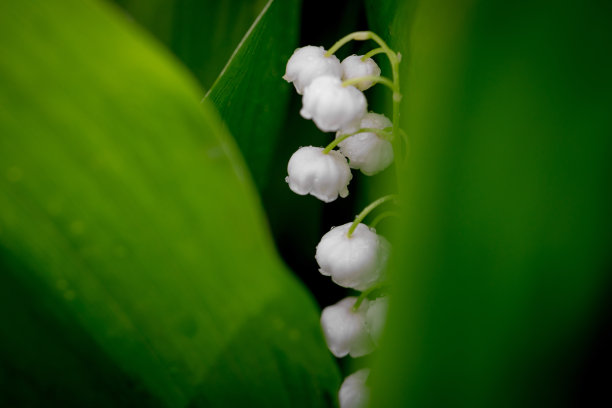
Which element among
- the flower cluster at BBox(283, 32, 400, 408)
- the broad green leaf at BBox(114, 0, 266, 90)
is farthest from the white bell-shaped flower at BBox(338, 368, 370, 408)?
the broad green leaf at BBox(114, 0, 266, 90)

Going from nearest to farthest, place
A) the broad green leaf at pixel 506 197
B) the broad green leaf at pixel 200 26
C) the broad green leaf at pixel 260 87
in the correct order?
the broad green leaf at pixel 506 197 < the broad green leaf at pixel 260 87 < the broad green leaf at pixel 200 26

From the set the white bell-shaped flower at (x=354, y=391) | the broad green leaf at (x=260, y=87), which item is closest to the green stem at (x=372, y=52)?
the broad green leaf at (x=260, y=87)

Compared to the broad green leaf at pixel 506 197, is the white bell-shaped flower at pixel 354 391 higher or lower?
lower

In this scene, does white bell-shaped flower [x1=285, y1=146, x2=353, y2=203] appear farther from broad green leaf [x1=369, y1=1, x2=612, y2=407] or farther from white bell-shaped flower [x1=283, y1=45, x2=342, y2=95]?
broad green leaf [x1=369, y1=1, x2=612, y2=407]

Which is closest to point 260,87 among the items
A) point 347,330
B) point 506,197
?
point 347,330

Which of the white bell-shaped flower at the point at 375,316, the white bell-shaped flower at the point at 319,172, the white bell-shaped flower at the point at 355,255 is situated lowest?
the white bell-shaped flower at the point at 375,316

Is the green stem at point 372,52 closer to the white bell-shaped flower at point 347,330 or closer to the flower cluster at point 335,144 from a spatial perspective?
the flower cluster at point 335,144

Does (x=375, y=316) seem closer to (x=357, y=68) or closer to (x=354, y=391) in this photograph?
(x=354, y=391)
